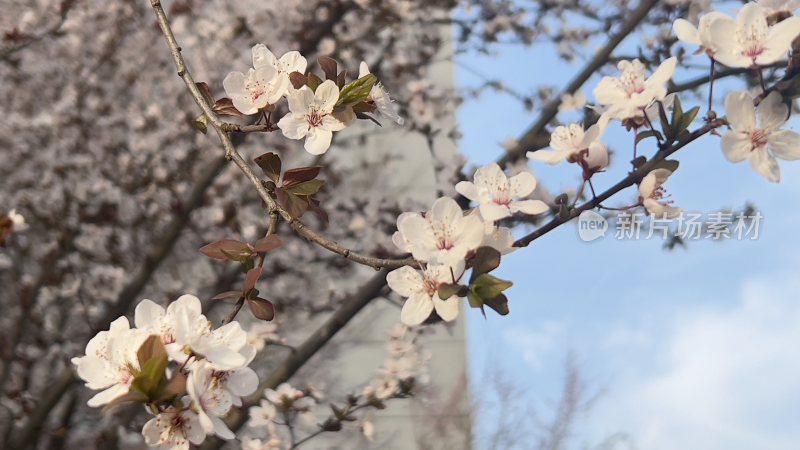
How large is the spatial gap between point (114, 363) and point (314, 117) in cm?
36

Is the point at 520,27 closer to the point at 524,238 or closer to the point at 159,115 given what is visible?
the point at 159,115

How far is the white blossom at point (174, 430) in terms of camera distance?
0.78 metres

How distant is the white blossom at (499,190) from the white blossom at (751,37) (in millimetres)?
234

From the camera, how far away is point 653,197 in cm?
81

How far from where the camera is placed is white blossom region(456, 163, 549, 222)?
0.78 meters

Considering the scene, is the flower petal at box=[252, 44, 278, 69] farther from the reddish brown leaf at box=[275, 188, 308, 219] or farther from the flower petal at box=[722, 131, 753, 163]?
the flower petal at box=[722, 131, 753, 163]

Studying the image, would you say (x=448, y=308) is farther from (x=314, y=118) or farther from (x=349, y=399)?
(x=349, y=399)

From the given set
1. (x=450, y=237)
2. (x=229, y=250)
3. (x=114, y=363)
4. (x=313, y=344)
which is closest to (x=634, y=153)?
(x=450, y=237)

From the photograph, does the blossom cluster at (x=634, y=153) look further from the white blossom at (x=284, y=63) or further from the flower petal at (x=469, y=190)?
the white blossom at (x=284, y=63)

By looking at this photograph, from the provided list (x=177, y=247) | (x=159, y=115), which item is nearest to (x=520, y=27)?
(x=159, y=115)

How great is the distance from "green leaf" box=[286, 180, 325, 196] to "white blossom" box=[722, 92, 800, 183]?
0.44m

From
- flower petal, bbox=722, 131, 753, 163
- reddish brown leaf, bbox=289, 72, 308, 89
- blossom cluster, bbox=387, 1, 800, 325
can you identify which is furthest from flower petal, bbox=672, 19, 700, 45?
reddish brown leaf, bbox=289, 72, 308, 89

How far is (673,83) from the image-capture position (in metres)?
2.01

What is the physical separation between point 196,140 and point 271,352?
1.47 meters
